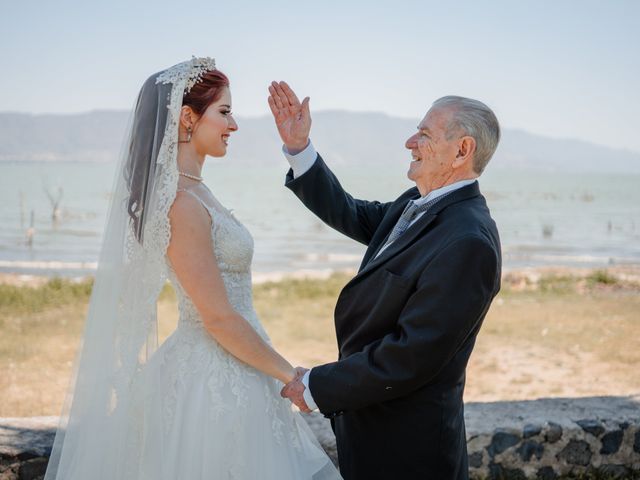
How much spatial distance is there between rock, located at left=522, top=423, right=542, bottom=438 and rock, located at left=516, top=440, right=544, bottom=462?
0.05 m

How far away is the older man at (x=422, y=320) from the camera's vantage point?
244cm

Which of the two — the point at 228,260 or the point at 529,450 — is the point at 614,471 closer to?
the point at 529,450

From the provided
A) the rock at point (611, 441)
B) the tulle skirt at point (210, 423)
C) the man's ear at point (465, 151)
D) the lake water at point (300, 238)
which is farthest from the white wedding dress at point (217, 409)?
the lake water at point (300, 238)

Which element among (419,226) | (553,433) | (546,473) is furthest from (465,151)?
(546,473)

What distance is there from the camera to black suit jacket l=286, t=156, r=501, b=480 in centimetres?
243

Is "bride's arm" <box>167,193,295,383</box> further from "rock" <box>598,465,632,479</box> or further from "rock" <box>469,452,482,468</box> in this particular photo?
"rock" <box>598,465,632,479</box>

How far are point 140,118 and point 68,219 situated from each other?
1684 inches

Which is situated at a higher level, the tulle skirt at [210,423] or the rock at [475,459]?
the tulle skirt at [210,423]

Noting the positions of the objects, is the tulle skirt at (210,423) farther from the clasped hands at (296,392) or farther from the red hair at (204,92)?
the red hair at (204,92)

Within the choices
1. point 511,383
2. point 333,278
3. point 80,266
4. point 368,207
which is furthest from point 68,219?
point 368,207

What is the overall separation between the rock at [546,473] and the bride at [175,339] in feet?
5.83

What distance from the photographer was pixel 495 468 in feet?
12.8

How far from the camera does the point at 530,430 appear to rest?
154 inches

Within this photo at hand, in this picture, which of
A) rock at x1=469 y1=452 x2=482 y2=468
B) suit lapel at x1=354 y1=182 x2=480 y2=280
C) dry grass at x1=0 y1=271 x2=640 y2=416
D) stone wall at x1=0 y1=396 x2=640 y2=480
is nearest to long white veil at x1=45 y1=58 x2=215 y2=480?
suit lapel at x1=354 y1=182 x2=480 y2=280
